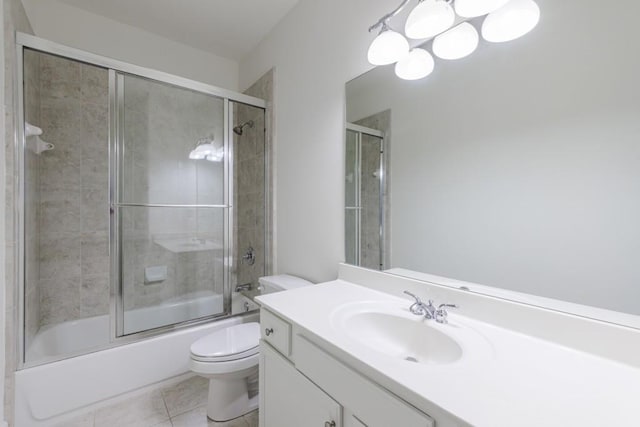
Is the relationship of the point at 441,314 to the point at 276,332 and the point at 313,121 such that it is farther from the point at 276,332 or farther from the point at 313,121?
the point at 313,121

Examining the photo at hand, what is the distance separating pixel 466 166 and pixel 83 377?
90.0 inches

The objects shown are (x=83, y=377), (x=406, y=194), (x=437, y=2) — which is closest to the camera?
(x=437, y=2)

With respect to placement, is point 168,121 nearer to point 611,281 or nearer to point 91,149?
point 91,149

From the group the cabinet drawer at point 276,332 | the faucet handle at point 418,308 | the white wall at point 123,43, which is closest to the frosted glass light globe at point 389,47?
the faucet handle at point 418,308

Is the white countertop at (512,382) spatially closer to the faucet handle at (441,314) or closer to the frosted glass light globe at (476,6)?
the faucet handle at (441,314)

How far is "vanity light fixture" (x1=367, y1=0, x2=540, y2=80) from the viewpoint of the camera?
0.85 metres

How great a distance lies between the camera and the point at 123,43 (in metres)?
2.16

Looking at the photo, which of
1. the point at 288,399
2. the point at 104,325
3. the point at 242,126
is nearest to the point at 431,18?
the point at 288,399

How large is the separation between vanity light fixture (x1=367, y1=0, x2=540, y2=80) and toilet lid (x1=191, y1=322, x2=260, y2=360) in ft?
5.26

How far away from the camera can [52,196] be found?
74.0 inches

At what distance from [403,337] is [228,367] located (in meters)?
0.96

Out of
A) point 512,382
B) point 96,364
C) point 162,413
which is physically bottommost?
point 162,413

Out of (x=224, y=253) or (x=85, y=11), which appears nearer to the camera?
(x=85, y=11)

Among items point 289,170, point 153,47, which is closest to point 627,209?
point 289,170
